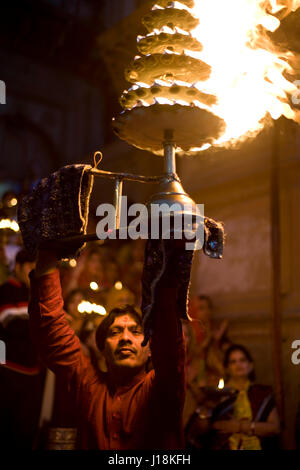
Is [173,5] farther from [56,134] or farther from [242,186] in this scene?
[56,134]

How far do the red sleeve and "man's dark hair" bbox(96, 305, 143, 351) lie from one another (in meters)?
0.39

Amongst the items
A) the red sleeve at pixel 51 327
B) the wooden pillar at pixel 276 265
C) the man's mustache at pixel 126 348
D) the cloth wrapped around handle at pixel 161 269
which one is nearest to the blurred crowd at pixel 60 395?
the wooden pillar at pixel 276 265

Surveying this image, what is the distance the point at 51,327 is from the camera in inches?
120

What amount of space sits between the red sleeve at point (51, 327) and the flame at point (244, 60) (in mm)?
1266

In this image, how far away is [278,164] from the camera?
22.6ft

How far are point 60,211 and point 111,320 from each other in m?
1.15

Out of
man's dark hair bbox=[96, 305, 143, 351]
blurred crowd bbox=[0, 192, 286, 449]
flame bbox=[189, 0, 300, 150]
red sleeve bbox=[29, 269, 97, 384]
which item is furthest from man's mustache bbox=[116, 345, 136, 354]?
flame bbox=[189, 0, 300, 150]

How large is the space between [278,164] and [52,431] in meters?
4.16

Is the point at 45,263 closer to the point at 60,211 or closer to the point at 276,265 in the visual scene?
the point at 60,211

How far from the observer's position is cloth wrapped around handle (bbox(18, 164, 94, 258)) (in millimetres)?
2756

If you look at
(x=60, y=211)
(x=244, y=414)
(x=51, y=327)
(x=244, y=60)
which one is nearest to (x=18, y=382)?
(x=244, y=414)

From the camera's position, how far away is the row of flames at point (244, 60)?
2.94 meters

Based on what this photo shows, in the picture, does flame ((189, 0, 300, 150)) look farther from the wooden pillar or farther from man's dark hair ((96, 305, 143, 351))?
the wooden pillar

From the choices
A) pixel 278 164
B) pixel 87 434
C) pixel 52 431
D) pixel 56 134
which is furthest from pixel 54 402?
pixel 56 134
